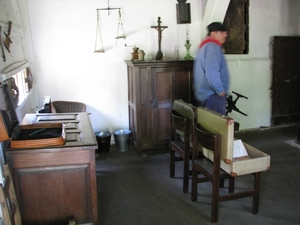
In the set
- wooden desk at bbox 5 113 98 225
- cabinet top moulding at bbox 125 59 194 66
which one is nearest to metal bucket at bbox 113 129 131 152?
cabinet top moulding at bbox 125 59 194 66

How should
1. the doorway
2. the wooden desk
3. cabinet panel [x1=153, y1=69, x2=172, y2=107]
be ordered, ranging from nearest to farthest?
the wooden desk, cabinet panel [x1=153, y1=69, x2=172, y2=107], the doorway

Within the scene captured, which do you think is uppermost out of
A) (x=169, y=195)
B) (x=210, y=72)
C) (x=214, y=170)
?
(x=210, y=72)

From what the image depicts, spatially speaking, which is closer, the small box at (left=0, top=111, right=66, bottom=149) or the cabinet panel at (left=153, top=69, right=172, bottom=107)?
the small box at (left=0, top=111, right=66, bottom=149)

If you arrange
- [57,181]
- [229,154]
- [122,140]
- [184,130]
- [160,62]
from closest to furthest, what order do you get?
1. [57,181]
2. [229,154]
3. [184,130]
4. [160,62]
5. [122,140]

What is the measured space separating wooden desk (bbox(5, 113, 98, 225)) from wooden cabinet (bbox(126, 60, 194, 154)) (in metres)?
1.86

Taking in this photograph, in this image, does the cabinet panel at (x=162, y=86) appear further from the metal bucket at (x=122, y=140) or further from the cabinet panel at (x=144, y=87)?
the metal bucket at (x=122, y=140)

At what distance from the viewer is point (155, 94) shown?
162 inches

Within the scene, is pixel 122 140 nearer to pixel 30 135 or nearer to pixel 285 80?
pixel 30 135

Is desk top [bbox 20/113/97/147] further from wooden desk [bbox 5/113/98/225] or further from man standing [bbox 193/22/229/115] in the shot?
man standing [bbox 193/22/229/115]

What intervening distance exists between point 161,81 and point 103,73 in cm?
90

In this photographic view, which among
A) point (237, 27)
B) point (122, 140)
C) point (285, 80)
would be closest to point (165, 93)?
point (122, 140)

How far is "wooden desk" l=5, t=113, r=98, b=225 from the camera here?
6.91 feet

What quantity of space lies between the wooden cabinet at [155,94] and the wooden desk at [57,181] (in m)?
1.86

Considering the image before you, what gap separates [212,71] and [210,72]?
→ 0.9 inches
